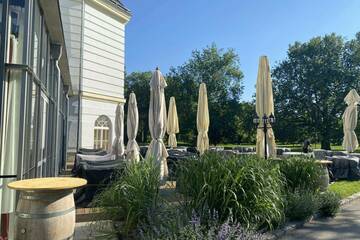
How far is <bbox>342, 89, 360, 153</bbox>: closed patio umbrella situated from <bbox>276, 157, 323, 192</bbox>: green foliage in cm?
646

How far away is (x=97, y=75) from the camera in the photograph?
20.1 meters

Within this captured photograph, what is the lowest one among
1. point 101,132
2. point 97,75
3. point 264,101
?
point 101,132

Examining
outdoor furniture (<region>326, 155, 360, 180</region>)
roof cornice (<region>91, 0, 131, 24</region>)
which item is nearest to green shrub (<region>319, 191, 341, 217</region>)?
outdoor furniture (<region>326, 155, 360, 180</region>)

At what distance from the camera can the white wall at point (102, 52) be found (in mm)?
19359

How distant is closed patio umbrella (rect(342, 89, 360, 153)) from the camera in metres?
12.0

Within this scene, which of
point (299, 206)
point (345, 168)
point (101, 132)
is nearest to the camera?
point (299, 206)

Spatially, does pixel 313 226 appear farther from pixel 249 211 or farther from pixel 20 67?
pixel 20 67

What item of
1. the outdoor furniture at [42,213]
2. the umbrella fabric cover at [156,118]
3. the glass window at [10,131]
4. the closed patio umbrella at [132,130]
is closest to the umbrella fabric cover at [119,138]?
the closed patio umbrella at [132,130]

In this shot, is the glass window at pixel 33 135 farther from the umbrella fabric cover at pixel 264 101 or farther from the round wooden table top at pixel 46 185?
the umbrella fabric cover at pixel 264 101

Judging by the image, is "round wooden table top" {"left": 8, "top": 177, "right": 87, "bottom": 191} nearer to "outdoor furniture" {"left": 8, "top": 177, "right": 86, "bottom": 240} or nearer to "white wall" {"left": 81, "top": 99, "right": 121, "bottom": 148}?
"outdoor furniture" {"left": 8, "top": 177, "right": 86, "bottom": 240}

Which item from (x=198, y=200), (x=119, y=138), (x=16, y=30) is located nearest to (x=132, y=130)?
(x=119, y=138)

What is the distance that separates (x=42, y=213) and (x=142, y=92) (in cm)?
4011

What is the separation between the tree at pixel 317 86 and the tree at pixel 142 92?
57.7 feet

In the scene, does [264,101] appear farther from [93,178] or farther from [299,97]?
[299,97]
